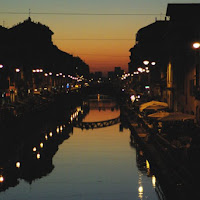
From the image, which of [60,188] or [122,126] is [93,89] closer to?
[122,126]

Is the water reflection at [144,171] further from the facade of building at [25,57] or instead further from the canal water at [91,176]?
the facade of building at [25,57]

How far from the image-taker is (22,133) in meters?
51.8

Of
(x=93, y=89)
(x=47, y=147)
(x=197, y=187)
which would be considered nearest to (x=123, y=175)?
(x=197, y=187)

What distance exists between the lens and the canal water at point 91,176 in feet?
82.3

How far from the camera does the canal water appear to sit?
25094mm

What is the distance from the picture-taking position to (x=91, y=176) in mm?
30469

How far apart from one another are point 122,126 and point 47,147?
23048mm

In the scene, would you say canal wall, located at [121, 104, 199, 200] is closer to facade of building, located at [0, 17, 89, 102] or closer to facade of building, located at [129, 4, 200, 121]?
facade of building, located at [129, 4, 200, 121]

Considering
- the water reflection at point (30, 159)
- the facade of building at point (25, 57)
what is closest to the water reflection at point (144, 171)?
the water reflection at point (30, 159)

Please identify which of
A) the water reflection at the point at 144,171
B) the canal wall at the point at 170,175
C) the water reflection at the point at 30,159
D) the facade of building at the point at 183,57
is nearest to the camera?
the canal wall at the point at 170,175

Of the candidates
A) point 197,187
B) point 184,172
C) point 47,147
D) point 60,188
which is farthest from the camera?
point 47,147

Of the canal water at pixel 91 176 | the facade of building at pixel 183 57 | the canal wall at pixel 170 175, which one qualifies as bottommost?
the canal water at pixel 91 176

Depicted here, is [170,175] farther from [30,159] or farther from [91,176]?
[30,159]

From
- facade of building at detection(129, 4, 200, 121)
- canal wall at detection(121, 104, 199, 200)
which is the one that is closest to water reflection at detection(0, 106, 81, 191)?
canal wall at detection(121, 104, 199, 200)
